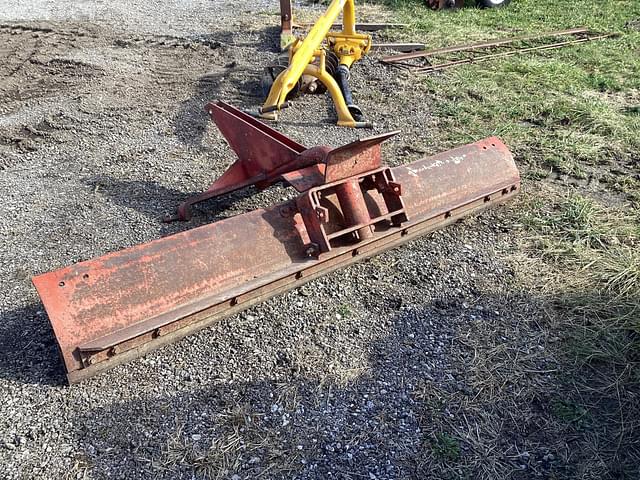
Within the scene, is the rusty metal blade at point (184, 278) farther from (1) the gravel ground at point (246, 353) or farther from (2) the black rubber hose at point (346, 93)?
(2) the black rubber hose at point (346, 93)

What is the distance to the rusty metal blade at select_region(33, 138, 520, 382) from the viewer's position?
279 cm

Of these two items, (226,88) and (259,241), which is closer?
(259,241)

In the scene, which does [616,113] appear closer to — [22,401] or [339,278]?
[339,278]

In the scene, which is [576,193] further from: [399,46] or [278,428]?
[399,46]

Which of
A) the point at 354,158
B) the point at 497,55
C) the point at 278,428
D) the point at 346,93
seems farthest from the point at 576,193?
the point at 497,55

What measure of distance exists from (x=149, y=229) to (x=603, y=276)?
335cm

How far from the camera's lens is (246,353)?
3.11 meters

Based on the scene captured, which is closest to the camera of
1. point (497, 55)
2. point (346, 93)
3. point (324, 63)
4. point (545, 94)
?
point (324, 63)

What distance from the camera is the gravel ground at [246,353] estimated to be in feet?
8.38

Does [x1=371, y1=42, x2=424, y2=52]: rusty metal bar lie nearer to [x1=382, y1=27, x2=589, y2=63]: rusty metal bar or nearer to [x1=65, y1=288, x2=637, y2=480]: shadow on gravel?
[x1=382, y1=27, x2=589, y2=63]: rusty metal bar

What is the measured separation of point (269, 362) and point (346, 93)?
162 inches

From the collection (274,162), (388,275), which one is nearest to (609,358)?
(388,275)

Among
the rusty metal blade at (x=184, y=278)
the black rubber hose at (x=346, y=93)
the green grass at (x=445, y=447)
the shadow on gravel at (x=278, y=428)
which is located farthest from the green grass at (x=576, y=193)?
the rusty metal blade at (x=184, y=278)

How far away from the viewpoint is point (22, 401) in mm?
2789
